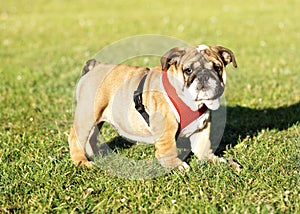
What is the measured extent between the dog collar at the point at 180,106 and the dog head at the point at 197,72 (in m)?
0.05

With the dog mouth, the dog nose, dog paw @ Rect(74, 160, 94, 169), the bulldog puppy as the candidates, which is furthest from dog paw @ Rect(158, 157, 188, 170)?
the dog nose

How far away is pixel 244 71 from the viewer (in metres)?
8.82

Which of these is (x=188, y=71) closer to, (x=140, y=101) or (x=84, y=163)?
(x=140, y=101)

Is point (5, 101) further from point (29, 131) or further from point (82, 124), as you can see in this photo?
point (82, 124)

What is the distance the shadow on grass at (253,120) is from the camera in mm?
5679

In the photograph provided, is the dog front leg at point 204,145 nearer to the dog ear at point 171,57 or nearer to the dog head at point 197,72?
the dog head at point 197,72

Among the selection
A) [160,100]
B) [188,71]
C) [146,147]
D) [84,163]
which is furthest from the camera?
[146,147]

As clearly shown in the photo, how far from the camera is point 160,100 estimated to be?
4461 millimetres

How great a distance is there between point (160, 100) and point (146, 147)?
3.37 feet

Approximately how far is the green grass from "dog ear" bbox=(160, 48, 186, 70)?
105 cm

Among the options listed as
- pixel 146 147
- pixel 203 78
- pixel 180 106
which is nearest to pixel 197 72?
pixel 203 78

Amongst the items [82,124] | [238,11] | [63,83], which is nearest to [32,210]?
[82,124]

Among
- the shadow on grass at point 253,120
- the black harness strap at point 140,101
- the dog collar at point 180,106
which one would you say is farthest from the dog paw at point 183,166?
the shadow on grass at point 253,120

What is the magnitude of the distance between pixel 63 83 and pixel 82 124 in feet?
12.0
